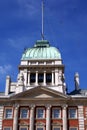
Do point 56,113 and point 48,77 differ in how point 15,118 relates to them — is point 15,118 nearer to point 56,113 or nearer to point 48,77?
point 56,113

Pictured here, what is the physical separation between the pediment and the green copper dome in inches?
386

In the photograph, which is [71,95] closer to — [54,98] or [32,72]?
[54,98]

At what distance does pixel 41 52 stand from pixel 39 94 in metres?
12.4

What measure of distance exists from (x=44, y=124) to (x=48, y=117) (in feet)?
5.07

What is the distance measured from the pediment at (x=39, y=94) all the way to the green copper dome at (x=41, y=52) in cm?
981

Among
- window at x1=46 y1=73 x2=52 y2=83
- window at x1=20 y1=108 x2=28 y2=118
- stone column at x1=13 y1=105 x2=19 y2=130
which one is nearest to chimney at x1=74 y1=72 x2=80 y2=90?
window at x1=46 y1=73 x2=52 y2=83

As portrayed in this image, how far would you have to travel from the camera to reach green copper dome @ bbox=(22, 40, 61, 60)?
3007 inches

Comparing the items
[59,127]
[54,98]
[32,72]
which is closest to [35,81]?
[32,72]

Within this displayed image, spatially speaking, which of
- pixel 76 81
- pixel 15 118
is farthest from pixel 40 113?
pixel 76 81

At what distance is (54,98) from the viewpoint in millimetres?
68062

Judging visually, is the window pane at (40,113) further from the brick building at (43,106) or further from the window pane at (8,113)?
the window pane at (8,113)

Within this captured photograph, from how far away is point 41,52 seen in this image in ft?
255

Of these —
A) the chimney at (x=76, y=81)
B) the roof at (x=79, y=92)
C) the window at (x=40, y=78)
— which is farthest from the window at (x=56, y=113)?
the chimney at (x=76, y=81)

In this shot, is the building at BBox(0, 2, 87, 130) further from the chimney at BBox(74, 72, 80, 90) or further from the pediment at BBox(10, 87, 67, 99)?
the chimney at BBox(74, 72, 80, 90)
